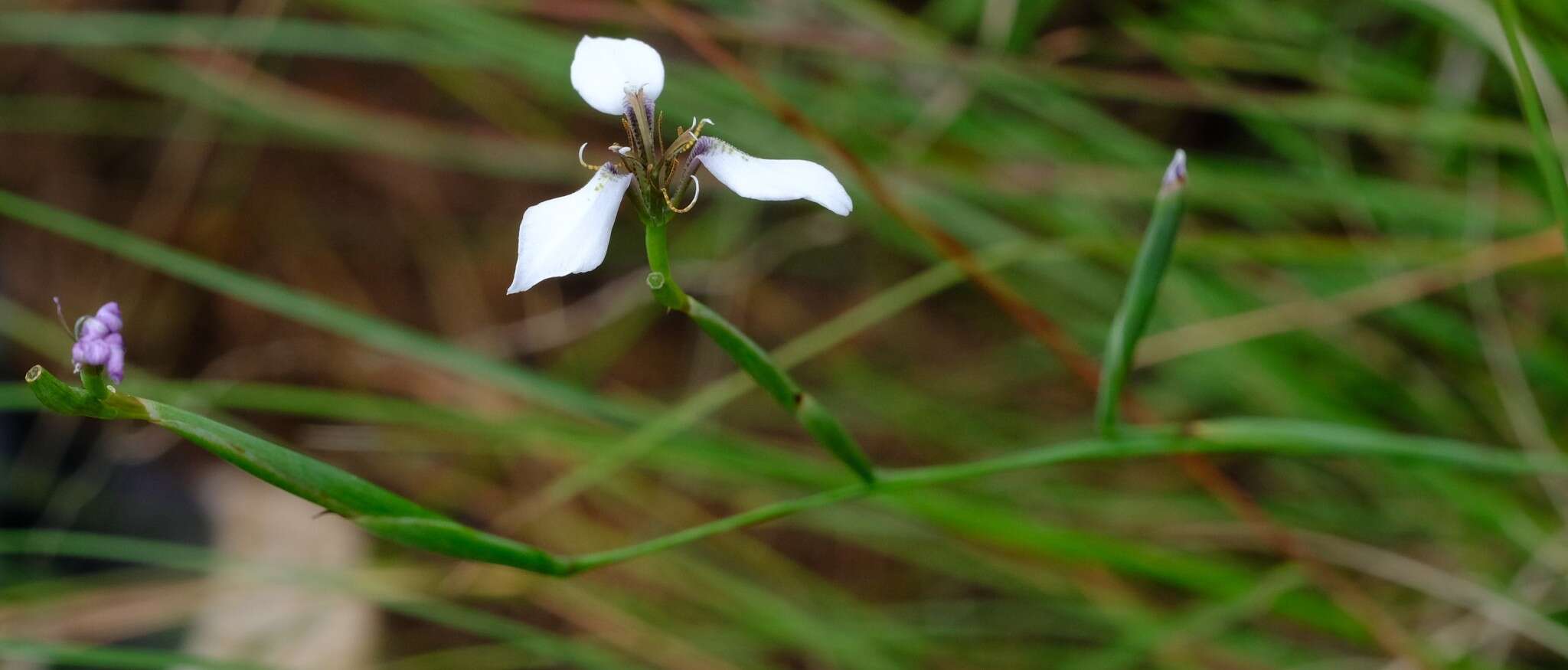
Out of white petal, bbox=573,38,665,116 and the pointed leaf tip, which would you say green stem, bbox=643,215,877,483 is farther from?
the pointed leaf tip

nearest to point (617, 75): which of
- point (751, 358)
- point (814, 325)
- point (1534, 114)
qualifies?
point (751, 358)

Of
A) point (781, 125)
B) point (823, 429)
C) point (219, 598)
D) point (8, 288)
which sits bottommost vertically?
point (823, 429)

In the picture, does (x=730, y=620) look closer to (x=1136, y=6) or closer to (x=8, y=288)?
(x=1136, y=6)

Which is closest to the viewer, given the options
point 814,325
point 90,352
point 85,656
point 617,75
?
point 90,352

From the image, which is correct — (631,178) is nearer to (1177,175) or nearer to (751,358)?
(751,358)

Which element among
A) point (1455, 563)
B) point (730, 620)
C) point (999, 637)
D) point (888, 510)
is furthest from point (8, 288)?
point (1455, 563)

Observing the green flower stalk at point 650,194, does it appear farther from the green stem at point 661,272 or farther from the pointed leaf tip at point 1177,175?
the pointed leaf tip at point 1177,175

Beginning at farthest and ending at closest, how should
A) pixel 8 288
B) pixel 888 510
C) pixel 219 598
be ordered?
1. pixel 8 288
2. pixel 219 598
3. pixel 888 510
